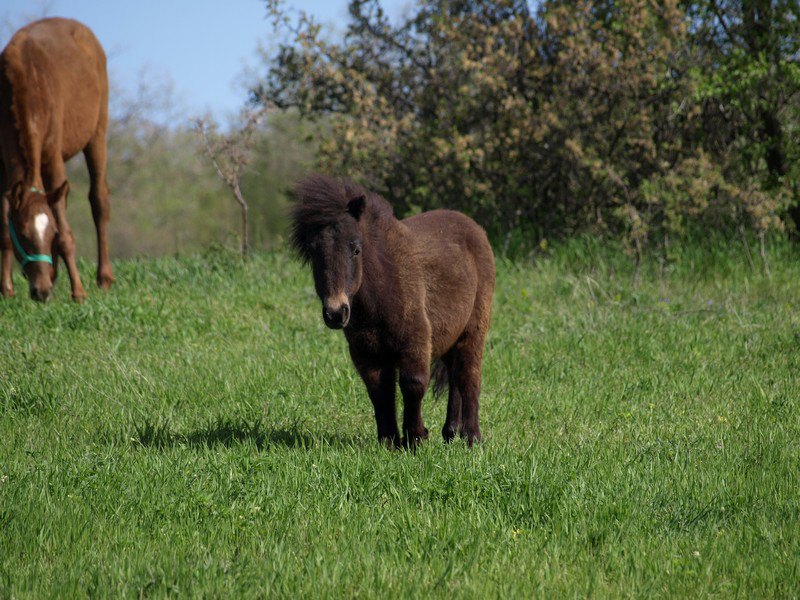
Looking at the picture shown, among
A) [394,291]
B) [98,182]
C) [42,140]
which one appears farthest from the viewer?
[98,182]

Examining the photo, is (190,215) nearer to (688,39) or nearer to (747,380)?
(688,39)

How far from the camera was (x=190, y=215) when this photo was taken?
1508 inches

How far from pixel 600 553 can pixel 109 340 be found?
6.20 meters

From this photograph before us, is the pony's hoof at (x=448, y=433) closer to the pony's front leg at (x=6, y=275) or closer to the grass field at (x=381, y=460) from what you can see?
the grass field at (x=381, y=460)

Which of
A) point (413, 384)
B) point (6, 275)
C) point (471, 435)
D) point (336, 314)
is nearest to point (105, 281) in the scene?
point (6, 275)

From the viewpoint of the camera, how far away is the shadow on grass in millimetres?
5852

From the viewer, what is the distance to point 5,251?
36.7 feet

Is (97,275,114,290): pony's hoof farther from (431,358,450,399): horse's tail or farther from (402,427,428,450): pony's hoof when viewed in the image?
(402,427,428,450): pony's hoof

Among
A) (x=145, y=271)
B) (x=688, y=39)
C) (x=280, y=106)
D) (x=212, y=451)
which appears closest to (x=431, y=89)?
(x=280, y=106)

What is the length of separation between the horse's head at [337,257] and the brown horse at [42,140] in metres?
6.20

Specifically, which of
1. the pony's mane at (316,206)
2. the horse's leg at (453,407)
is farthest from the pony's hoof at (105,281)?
the pony's mane at (316,206)

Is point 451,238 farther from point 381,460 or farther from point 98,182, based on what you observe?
point 98,182

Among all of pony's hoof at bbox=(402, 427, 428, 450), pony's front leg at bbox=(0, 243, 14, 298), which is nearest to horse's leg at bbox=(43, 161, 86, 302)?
pony's front leg at bbox=(0, 243, 14, 298)

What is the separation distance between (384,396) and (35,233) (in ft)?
21.1
